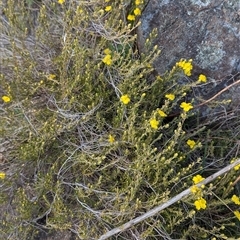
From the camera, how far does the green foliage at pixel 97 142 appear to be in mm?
1963

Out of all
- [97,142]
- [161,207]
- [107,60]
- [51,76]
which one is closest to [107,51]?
[107,60]

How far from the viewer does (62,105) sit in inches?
85.0

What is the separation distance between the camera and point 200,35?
2.29 metres

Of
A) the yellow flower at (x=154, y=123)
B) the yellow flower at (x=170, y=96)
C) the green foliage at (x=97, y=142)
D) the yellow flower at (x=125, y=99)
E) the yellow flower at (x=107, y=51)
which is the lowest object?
the green foliage at (x=97, y=142)

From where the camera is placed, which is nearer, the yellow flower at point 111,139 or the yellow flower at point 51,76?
the yellow flower at point 111,139

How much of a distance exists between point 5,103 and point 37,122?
184mm

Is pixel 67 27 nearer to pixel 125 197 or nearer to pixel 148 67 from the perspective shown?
pixel 148 67

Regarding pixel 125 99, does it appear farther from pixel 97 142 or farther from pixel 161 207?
pixel 161 207

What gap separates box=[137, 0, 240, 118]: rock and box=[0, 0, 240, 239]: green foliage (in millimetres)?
134

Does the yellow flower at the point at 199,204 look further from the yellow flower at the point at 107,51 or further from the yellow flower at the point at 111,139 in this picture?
the yellow flower at the point at 107,51

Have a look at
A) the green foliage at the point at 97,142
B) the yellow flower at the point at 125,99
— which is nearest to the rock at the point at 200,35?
the green foliage at the point at 97,142

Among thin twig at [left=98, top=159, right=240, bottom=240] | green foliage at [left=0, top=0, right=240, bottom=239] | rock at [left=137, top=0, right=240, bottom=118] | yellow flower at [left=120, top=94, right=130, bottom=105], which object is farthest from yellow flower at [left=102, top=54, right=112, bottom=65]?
thin twig at [left=98, top=159, right=240, bottom=240]

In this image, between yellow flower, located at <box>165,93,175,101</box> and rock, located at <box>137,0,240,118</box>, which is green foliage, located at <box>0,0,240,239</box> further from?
rock, located at <box>137,0,240,118</box>

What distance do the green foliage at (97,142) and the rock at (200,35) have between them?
0.13 m
